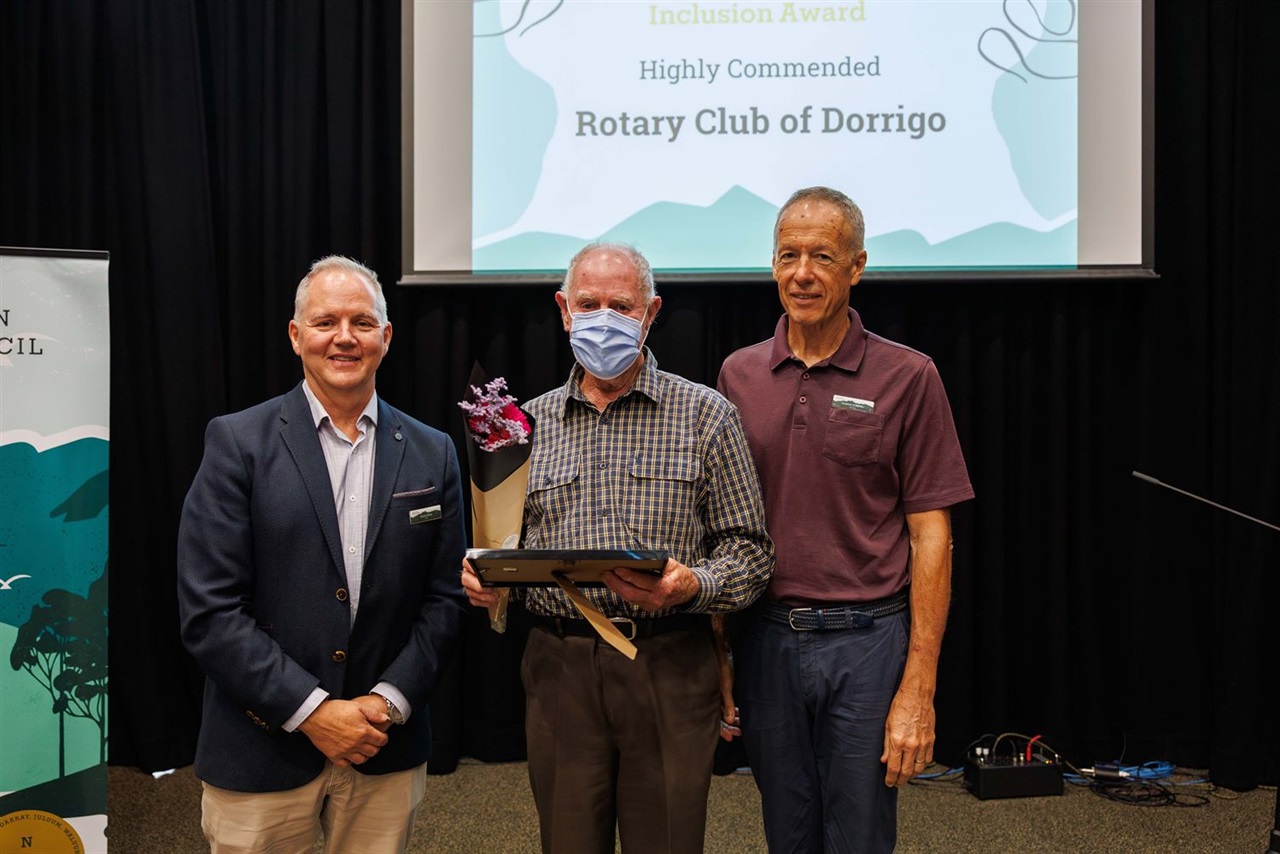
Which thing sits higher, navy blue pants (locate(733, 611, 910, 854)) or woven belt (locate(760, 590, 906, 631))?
woven belt (locate(760, 590, 906, 631))

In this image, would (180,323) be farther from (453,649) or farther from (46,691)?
(453,649)

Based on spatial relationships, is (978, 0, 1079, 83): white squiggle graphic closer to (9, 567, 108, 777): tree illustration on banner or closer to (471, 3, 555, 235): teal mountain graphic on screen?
(471, 3, 555, 235): teal mountain graphic on screen

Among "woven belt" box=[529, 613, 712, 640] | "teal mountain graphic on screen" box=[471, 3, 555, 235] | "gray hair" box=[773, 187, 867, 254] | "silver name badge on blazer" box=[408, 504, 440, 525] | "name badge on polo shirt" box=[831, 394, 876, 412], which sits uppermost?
"teal mountain graphic on screen" box=[471, 3, 555, 235]

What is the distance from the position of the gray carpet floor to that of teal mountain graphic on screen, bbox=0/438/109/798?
77 cm

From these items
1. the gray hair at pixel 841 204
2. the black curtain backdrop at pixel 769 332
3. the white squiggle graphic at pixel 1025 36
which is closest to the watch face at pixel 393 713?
the gray hair at pixel 841 204

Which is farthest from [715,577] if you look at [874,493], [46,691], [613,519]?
[46,691]

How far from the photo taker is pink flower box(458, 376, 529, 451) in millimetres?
1854

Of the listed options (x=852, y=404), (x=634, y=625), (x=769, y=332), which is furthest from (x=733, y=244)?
(x=634, y=625)

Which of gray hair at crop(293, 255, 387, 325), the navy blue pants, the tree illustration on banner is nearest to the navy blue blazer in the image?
gray hair at crop(293, 255, 387, 325)

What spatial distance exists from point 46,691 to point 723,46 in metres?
2.97

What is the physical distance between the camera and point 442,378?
3932mm

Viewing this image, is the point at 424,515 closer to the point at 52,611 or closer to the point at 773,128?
the point at 52,611

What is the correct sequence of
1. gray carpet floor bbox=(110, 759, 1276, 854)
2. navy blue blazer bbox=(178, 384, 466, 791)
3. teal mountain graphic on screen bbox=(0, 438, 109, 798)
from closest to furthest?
navy blue blazer bbox=(178, 384, 466, 791)
teal mountain graphic on screen bbox=(0, 438, 109, 798)
gray carpet floor bbox=(110, 759, 1276, 854)

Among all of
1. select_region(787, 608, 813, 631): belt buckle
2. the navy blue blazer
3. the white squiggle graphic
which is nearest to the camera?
the navy blue blazer
